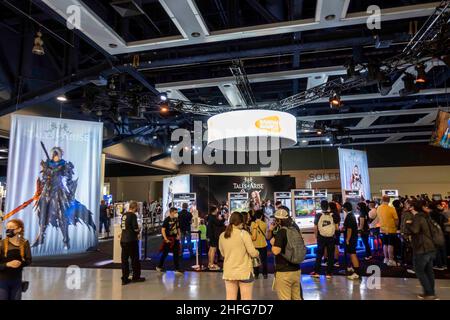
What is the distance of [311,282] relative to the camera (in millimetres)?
5367

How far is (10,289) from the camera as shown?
10.0ft

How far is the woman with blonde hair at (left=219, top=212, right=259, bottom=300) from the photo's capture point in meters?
3.19

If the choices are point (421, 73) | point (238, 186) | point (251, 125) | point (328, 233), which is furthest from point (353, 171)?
point (251, 125)

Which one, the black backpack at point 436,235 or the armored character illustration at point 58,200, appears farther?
the armored character illustration at point 58,200

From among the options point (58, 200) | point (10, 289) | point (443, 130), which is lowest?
point (10, 289)

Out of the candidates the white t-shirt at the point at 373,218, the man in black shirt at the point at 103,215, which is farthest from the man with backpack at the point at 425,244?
the man in black shirt at the point at 103,215

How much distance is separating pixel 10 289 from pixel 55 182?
597 cm

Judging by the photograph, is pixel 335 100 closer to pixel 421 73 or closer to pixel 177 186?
pixel 421 73

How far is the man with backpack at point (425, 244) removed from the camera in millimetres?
4188

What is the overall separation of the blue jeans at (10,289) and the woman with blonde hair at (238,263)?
2073 millimetres

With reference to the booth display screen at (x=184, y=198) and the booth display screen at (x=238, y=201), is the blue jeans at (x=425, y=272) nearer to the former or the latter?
the booth display screen at (x=238, y=201)
